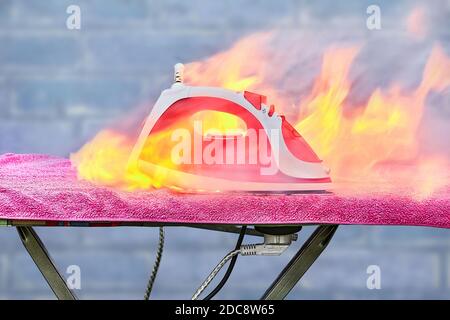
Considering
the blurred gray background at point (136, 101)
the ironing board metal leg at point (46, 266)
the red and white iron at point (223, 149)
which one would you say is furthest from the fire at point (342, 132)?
the blurred gray background at point (136, 101)

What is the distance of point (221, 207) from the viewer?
97 cm

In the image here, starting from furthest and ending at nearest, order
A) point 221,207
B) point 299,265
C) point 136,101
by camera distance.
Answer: point 136,101 → point 299,265 → point 221,207

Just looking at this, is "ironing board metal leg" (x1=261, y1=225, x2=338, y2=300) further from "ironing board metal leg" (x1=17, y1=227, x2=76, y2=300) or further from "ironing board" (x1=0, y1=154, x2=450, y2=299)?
"ironing board metal leg" (x1=17, y1=227, x2=76, y2=300)

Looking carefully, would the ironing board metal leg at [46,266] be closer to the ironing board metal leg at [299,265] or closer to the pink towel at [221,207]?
the pink towel at [221,207]

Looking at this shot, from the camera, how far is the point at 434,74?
4.06 feet

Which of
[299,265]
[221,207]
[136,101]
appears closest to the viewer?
[221,207]

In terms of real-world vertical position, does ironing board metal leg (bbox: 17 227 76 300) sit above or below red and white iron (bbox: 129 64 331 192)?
below

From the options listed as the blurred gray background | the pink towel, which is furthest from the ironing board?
the blurred gray background

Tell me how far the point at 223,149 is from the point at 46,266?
0.32 metres

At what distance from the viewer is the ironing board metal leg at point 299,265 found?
3.59 ft

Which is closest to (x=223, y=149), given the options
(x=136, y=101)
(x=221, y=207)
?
(x=221, y=207)

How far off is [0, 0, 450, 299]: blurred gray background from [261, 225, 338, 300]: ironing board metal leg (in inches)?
38.6

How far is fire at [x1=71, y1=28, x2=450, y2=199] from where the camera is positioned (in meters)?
1.10

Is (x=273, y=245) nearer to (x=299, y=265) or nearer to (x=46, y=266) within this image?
(x=299, y=265)
